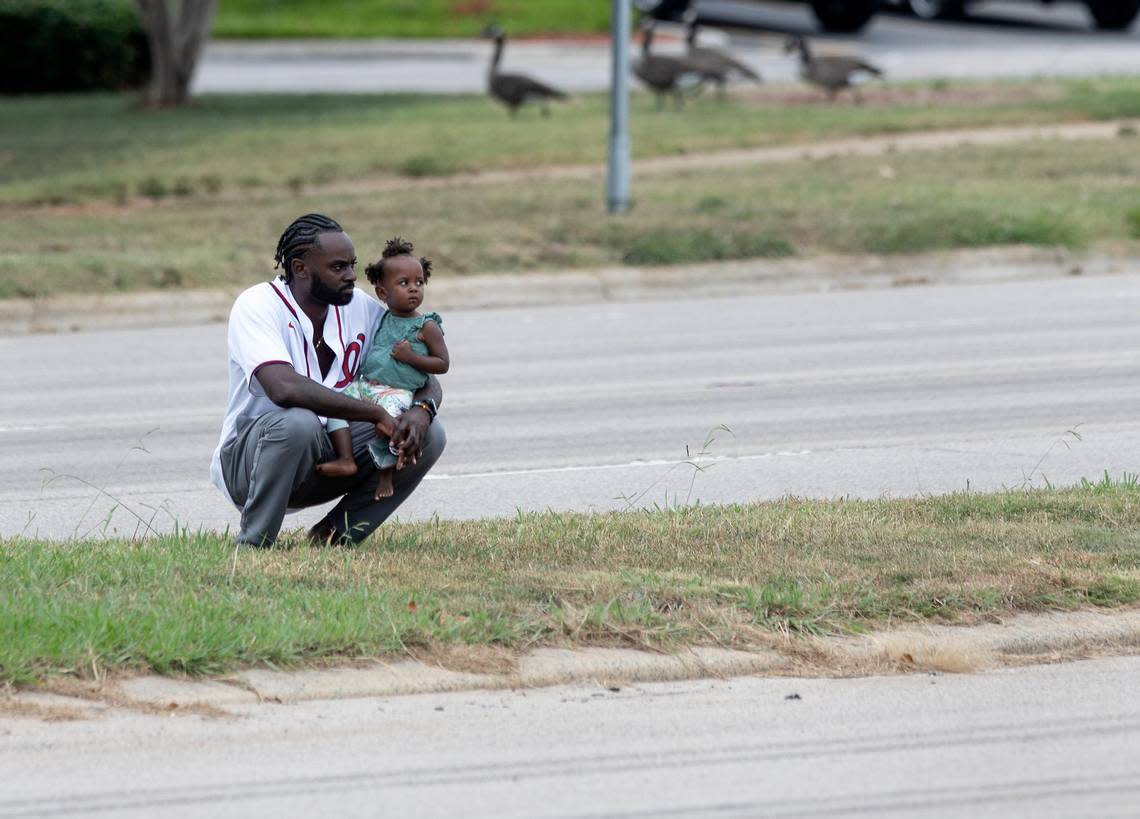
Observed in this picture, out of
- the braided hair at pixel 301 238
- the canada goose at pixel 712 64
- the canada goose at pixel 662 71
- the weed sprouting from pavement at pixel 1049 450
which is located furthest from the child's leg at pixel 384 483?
the canada goose at pixel 712 64

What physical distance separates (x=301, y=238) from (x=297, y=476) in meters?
0.87

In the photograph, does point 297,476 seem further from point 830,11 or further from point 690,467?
point 830,11

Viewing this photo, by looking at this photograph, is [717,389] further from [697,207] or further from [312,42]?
[312,42]

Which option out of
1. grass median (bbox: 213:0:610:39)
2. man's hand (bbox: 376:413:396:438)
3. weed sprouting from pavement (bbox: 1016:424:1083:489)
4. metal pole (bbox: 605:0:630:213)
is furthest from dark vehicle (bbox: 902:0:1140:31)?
man's hand (bbox: 376:413:396:438)

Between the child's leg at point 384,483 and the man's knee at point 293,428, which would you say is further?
the child's leg at point 384,483

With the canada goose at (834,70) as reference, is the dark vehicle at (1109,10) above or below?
below

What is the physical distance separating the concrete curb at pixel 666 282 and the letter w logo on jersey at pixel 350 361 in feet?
28.3

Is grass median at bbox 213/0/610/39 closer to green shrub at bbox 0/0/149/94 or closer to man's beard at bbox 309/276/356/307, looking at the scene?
green shrub at bbox 0/0/149/94

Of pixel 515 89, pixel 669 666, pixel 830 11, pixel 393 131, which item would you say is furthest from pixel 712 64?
pixel 669 666

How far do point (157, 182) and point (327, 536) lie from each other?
14786mm

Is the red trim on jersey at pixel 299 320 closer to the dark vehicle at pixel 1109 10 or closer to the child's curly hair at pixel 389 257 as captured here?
the child's curly hair at pixel 389 257

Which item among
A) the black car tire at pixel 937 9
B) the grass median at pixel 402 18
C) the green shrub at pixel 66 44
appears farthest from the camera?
the black car tire at pixel 937 9

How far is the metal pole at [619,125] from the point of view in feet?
61.2

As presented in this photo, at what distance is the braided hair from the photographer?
699 cm
